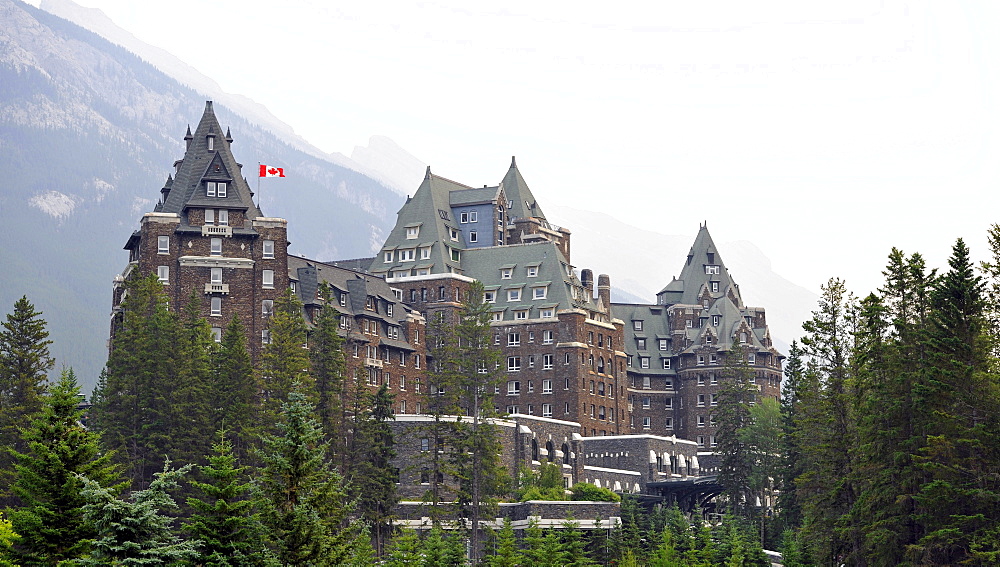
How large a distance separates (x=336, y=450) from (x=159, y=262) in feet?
91.0

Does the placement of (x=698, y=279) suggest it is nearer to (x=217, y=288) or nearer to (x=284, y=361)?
(x=217, y=288)

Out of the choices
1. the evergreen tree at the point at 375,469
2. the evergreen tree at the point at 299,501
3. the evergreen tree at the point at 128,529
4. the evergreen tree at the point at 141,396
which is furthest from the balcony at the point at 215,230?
the evergreen tree at the point at 128,529

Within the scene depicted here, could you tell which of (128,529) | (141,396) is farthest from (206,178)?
(128,529)

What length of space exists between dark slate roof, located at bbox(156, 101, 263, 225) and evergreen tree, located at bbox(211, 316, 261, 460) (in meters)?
23.6

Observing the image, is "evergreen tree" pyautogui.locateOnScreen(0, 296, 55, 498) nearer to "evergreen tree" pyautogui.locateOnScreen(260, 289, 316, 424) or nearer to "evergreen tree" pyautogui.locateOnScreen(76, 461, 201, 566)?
"evergreen tree" pyautogui.locateOnScreen(260, 289, 316, 424)

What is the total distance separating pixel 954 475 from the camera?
67.9m

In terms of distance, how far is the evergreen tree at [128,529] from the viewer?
50.4m

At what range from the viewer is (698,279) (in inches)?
6949

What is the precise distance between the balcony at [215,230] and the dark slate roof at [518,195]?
176 feet

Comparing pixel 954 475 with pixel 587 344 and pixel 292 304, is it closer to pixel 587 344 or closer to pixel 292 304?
pixel 292 304

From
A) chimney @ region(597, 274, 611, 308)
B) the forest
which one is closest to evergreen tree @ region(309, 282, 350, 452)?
the forest

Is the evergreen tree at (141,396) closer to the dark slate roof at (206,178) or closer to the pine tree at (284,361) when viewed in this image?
the pine tree at (284,361)

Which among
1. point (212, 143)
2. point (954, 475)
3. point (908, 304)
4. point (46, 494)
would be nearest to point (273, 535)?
point (46, 494)

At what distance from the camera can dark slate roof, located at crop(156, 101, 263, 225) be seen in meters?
118
